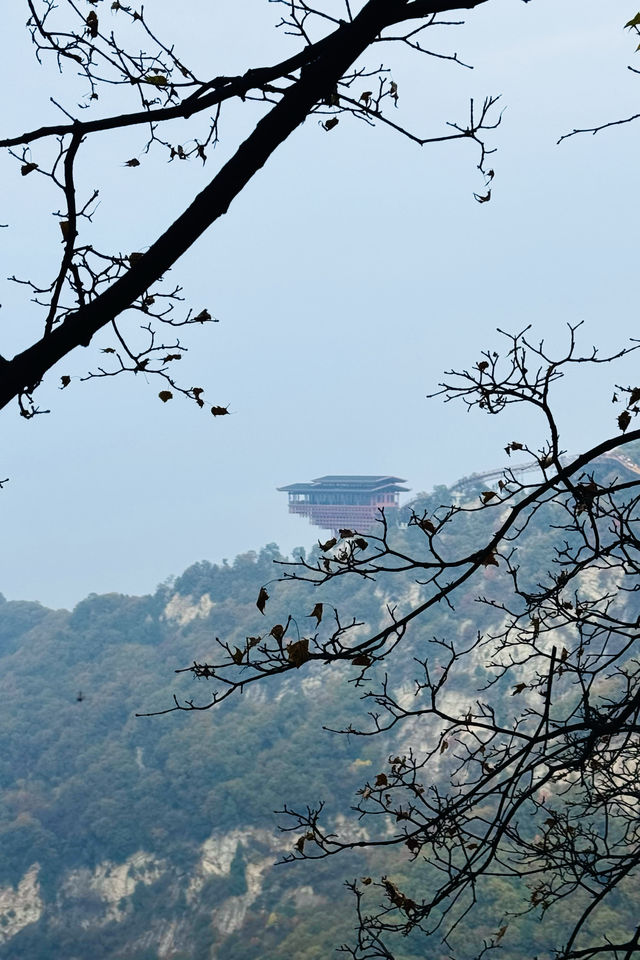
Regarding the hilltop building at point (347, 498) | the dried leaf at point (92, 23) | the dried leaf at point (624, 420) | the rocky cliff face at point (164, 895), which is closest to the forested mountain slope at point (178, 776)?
the rocky cliff face at point (164, 895)

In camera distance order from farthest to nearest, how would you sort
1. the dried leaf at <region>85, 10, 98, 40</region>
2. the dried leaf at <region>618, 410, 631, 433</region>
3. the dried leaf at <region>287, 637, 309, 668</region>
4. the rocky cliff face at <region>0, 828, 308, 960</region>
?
1. the rocky cliff face at <region>0, 828, 308, 960</region>
2. the dried leaf at <region>618, 410, 631, 433</region>
3. the dried leaf at <region>85, 10, 98, 40</region>
4. the dried leaf at <region>287, 637, 309, 668</region>

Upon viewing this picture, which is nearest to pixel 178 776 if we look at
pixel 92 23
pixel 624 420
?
A: pixel 624 420

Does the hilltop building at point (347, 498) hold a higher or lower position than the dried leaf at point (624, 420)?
higher

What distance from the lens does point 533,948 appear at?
15.1 m

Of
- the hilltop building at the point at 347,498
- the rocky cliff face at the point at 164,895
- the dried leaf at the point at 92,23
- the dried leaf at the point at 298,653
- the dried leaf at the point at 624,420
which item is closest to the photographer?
the dried leaf at the point at 298,653

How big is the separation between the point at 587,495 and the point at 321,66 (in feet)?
2.89

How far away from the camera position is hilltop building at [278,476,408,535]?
32.1 m

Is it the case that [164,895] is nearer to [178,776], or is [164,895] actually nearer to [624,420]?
[178,776]

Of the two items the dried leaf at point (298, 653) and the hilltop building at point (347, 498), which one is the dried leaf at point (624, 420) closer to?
the dried leaf at point (298, 653)

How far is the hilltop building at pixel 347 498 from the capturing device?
3212cm

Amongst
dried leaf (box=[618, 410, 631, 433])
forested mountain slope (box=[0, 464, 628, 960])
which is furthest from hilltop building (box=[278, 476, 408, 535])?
dried leaf (box=[618, 410, 631, 433])

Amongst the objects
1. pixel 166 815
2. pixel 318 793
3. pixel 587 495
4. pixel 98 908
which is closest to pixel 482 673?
pixel 318 793

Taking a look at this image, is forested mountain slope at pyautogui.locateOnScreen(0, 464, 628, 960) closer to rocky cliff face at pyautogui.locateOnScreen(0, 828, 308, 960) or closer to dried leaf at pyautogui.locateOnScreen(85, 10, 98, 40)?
rocky cliff face at pyautogui.locateOnScreen(0, 828, 308, 960)

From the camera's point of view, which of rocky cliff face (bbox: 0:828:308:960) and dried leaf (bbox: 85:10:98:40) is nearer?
dried leaf (bbox: 85:10:98:40)
